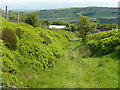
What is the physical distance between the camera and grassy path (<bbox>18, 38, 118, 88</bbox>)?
12492 mm

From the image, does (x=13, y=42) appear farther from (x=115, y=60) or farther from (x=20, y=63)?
(x=115, y=60)

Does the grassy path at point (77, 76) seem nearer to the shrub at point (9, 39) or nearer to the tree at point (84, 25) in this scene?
the shrub at point (9, 39)

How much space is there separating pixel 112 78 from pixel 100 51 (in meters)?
8.90

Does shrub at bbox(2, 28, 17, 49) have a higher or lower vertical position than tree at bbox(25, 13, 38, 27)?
lower

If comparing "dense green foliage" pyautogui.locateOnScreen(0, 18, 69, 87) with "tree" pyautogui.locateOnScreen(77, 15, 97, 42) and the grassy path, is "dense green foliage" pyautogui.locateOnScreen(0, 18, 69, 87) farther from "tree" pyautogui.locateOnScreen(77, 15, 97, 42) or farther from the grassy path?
"tree" pyautogui.locateOnScreen(77, 15, 97, 42)

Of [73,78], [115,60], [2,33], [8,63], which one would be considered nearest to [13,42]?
[2,33]

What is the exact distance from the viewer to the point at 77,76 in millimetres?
14398

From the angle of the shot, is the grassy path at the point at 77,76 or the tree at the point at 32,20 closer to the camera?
the grassy path at the point at 77,76

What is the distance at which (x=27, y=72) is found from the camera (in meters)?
14.3

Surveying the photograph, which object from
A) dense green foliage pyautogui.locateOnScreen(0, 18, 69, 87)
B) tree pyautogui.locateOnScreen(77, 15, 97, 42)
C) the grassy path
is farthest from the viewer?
tree pyautogui.locateOnScreen(77, 15, 97, 42)

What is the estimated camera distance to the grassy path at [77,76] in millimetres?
12492

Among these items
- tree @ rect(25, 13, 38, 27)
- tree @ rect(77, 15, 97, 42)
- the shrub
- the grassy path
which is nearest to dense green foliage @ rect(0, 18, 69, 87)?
the shrub

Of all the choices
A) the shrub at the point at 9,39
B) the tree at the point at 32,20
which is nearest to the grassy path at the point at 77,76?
the shrub at the point at 9,39

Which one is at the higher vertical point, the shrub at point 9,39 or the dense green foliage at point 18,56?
the shrub at point 9,39
